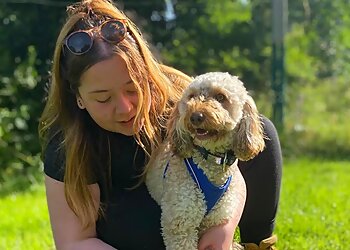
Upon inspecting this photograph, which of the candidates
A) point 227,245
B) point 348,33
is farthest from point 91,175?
point 348,33

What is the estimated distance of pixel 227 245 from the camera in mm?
2898

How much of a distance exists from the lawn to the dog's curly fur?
1446mm

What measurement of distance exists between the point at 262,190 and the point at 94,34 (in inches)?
46.1

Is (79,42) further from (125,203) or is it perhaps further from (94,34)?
(125,203)

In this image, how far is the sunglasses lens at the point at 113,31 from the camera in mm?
2775

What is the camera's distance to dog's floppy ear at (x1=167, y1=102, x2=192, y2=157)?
2.72m

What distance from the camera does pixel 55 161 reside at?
2965mm

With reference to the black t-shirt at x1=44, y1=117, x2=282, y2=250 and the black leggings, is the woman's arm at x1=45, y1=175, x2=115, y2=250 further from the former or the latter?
the black leggings

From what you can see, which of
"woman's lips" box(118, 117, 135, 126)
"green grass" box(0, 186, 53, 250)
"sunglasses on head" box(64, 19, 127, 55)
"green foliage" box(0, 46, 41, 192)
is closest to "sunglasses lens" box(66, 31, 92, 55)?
"sunglasses on head" box(64, 19, 127, 55)

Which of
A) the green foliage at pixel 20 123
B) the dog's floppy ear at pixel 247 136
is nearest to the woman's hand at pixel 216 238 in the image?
the dog's floppy ear at pixel 247 136

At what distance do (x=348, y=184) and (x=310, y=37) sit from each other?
4282mm

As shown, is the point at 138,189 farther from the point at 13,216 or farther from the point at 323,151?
the point at 323,151

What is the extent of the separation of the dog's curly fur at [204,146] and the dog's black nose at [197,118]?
0.05 meters

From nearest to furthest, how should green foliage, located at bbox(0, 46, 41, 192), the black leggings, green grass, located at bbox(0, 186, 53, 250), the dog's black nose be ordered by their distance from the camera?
the dog's black nose
the black leggings
green grass, located at bbox(0, 186, 53, 250)
green foliage, located at bbox(0, 46, 41, 192)
